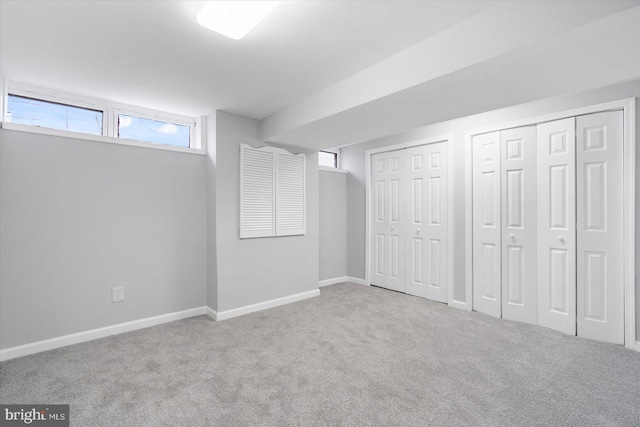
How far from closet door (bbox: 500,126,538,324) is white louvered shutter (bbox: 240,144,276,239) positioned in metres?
2.69

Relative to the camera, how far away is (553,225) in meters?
3.01

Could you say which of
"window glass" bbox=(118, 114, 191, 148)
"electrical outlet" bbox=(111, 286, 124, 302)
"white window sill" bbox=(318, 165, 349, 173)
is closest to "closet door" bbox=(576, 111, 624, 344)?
"white window sill" bbox=(318, 165, 349, 173)

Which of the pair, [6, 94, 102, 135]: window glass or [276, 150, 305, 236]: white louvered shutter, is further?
[276, 150, 305, 236]: white louvered shutter

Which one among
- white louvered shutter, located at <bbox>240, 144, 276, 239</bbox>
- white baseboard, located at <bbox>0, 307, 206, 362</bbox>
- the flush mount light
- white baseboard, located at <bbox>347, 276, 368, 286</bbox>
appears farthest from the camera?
white baseboard, located at <bbox>347, 276, 368, 286</bbox>

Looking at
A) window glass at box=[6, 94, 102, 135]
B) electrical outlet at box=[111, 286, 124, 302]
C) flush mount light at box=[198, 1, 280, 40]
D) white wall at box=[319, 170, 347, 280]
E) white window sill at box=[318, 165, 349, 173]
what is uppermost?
flush mount light at box=[198, 1, 280, 40]

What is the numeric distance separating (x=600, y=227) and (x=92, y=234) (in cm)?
469

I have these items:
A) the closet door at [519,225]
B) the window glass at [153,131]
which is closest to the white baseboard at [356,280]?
the closet door at [519,225]

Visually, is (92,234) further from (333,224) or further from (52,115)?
(333,224)

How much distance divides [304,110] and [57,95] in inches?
91.0

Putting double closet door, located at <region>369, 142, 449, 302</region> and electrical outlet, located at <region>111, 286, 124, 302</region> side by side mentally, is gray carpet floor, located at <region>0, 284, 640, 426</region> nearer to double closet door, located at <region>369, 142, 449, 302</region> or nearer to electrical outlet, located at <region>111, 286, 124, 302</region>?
electrical outlet, located at <region>111, 286, 124, 302</region>

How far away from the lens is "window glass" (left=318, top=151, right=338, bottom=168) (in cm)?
526

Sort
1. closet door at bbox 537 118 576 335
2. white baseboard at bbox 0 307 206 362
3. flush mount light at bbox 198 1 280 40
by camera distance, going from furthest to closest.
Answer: closet door at bbox 537 118 576 335 → white baseboard at bbox 0 307 206 362 → flush mount light at bbox 198 1 280 40

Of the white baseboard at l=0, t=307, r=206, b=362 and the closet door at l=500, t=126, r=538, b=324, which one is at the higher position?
the closet door at l=500, t=126, r=538, b=324

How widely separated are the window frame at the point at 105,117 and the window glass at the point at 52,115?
35 mm
